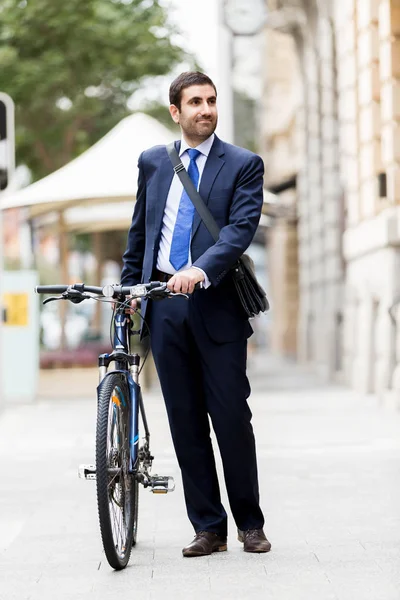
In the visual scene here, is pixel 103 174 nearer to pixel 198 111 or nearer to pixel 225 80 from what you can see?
pixel 225 80

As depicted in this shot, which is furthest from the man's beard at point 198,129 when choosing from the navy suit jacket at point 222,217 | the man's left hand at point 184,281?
the man's left hand at point 184,281

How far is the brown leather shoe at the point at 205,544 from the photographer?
20.1 feet

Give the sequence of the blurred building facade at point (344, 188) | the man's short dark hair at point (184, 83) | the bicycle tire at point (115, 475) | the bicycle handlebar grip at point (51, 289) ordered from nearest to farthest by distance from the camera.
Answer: the bicycle tire at point (115, 475)
the bicycle handlebar grip at point (51, 289)
the man's short dark hair at point (184, 83)
the blurred building facade at point (344, 188)

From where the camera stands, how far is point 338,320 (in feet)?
70.6

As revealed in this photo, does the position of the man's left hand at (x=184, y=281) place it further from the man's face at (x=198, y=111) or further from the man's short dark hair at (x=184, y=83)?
the man's short dark hair at (x=184, y=83)

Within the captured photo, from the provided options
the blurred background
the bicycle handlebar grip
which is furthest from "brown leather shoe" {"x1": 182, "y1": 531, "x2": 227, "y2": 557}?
the blurred background

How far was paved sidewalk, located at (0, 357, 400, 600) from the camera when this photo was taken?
5512 mm

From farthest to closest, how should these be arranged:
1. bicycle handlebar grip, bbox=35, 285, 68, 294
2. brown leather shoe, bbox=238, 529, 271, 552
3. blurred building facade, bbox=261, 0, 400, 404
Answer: blurred building facade, bbox=261, 0, 400, 404 < brown leather shoe, bbox=238, 529, 271, 552 < bicycle handlebar grip, bbox=35, 285, 68, 294

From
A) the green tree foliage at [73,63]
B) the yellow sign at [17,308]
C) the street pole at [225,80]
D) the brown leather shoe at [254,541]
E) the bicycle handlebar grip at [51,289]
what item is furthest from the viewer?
the green tree foliage at [73,63]

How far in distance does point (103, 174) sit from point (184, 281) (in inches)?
468

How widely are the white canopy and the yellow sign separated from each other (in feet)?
3.58

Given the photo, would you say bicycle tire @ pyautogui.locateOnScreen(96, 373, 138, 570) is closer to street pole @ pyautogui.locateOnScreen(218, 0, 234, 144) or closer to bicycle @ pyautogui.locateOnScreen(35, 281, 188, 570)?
bicycle @ pyautogui.locateOnScreen(35, 281, 188, 570)

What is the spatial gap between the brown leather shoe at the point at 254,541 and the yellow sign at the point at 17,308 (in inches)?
437

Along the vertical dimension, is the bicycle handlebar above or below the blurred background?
below
